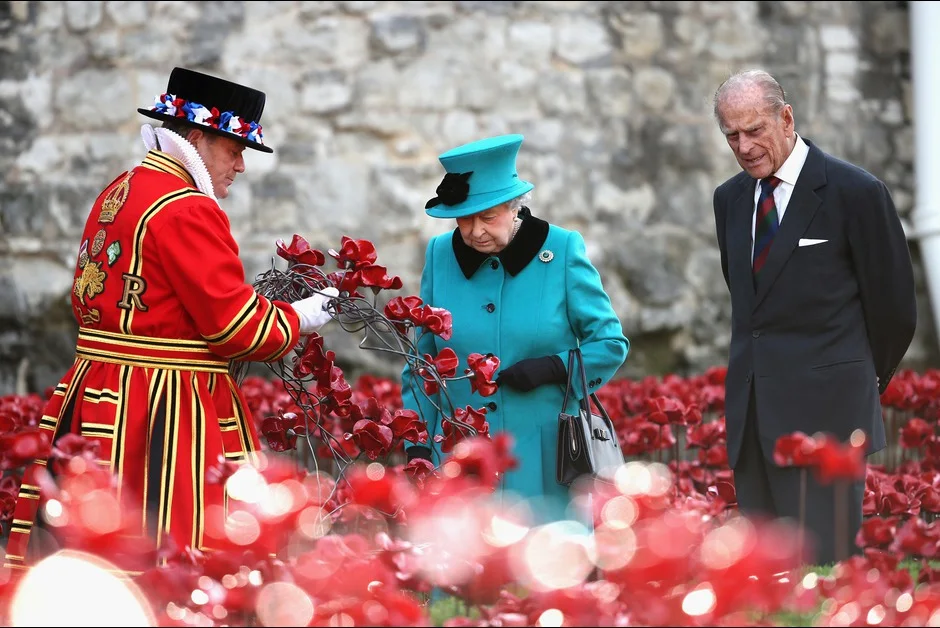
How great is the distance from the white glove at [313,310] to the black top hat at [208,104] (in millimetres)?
455

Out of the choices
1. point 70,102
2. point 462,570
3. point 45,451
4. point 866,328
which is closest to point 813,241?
point 866,328

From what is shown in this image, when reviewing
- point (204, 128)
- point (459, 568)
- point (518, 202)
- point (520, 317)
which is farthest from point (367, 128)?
point (459, 568)

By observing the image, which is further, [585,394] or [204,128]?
[585,394]

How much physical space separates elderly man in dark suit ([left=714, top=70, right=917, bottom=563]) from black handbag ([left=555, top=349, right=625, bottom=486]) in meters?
0.49

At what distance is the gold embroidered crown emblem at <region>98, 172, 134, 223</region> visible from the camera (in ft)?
10.1

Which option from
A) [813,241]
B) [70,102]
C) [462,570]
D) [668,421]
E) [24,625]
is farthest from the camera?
[70,102]

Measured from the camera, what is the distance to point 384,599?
2105 millimetres

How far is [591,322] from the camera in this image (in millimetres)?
3555

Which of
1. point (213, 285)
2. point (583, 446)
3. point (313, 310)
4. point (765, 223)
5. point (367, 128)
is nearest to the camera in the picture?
point (213, 285)

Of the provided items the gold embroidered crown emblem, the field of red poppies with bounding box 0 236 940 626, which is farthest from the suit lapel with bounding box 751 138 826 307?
the gold embroidered crown emblem

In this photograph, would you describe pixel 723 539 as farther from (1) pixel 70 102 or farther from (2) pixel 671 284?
Answer: (1) pixel 70 102

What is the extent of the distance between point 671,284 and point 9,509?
439 cm

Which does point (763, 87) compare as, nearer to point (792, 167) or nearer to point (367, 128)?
point (792, 167)

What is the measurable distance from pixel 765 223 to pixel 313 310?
4.58 ft
